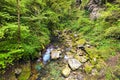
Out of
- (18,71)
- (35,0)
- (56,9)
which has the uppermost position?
(35,0)

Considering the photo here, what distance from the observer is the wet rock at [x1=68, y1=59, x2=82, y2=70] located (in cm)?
855

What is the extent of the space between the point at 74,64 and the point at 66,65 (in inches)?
20.1

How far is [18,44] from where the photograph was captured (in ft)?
24.7

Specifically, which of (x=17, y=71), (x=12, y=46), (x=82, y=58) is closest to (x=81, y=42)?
(x=82, y=58)

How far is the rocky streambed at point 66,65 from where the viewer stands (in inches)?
311

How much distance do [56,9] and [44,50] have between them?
7.06 metres

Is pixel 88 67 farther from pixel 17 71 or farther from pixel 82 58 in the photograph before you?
pixel 17 71

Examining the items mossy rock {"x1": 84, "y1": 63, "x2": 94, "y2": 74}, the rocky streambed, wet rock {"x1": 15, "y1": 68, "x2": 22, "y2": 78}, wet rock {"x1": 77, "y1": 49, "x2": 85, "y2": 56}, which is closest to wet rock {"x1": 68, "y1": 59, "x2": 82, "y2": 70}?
the rocky streambed

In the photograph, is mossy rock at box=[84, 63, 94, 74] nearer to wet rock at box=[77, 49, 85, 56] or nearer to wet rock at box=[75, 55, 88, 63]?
wet rock at box=[75, 55, 88, 63]

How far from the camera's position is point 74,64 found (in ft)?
28.9

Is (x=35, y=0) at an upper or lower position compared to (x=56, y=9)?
upper

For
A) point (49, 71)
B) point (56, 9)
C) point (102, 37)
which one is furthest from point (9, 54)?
point (56, 9)

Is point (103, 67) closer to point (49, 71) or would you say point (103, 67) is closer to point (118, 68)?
point (118, 68)

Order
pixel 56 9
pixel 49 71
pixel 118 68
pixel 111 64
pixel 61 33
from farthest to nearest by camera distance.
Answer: pixel 56 9 < pixel 61 33 < pixel 49 71 < pixel 111 64 < pixel 118 68
